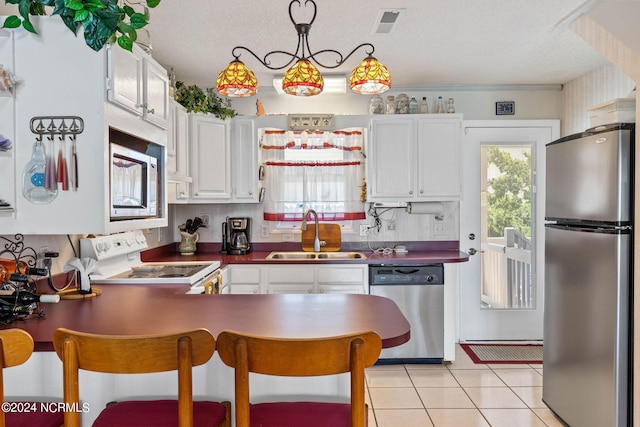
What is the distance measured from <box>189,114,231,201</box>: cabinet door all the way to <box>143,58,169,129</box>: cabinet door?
117 cm

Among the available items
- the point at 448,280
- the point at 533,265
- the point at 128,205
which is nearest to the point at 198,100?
the point at 128,205

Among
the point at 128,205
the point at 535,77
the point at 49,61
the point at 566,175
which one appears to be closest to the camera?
the point at 49,61

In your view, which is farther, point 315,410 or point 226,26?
point 226,26

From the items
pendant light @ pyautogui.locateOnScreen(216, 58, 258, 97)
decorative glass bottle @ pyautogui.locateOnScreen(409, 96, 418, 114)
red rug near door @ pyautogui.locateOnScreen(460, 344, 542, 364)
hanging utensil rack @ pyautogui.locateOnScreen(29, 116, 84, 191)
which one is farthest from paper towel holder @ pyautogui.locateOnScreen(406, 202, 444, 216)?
hanging utensil rack @ pyautogui.locateOnScreen(29, 116, 84, 191)

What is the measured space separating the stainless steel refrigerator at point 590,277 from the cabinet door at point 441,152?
1.11 metres

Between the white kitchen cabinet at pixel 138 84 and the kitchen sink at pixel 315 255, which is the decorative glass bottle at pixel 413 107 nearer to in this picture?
the kitchen sink at pixel 315 255

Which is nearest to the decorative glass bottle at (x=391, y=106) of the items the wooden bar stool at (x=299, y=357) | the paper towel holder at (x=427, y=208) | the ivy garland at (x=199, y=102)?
Answer: the paper towel holder at (x=427, y=208)

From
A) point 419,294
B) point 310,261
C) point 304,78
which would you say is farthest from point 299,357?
point 419,294

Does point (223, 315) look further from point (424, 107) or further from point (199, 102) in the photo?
point (424, 107)

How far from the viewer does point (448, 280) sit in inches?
141

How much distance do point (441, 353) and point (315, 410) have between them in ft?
8.03

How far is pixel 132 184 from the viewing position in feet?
7.05

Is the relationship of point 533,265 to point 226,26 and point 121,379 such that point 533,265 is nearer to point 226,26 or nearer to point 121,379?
point 226,26

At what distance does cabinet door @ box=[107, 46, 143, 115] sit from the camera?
1.87 m
